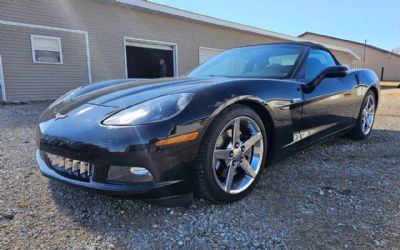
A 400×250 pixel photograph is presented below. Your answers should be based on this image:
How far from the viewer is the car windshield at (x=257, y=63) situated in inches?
114

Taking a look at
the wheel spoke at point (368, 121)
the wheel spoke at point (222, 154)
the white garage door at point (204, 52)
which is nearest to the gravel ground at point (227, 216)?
the wheel spoke at point (222, 154)

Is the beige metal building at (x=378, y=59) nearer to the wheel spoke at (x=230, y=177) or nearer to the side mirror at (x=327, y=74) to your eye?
the side mirror at (x=327, y=74)

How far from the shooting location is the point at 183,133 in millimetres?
1791

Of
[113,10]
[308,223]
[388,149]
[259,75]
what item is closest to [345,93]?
[388,149]

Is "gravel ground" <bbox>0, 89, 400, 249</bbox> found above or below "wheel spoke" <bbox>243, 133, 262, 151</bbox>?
below

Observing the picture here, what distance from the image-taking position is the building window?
8.61 metres

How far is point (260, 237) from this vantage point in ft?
5.65

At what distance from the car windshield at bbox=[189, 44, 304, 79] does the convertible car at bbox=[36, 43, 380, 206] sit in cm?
3

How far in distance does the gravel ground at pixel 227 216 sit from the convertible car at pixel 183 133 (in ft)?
0.61

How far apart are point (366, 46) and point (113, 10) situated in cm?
3615

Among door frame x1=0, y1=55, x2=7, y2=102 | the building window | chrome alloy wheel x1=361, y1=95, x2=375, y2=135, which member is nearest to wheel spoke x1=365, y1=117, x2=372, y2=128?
chrome alloy wheel x1=361, y1=95, x2=375, y2=135

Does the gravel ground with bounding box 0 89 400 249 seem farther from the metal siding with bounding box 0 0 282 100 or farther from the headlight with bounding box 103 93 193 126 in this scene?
the metal siding with bounding box 0 0 282 100

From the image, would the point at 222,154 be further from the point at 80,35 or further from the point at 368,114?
the point at 80,35

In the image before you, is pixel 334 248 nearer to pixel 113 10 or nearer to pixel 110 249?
pixel 110 249
